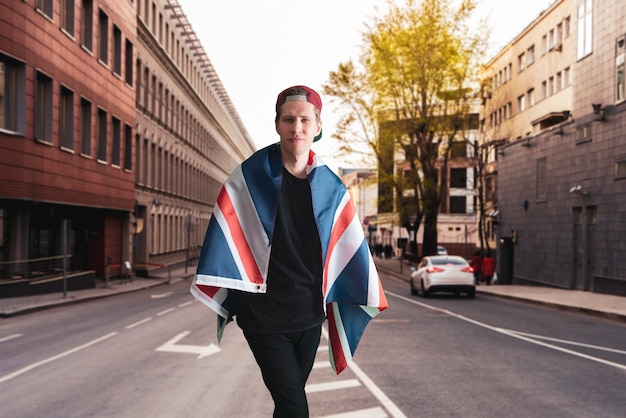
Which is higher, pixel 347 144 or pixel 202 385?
pixel 347 144

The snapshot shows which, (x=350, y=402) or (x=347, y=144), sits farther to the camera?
(x=347, y=144)

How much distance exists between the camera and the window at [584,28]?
28.4 metres

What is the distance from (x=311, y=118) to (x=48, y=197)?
23902 mm

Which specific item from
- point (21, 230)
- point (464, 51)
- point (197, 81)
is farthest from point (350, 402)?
point (197, 81)

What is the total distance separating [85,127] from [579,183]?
19287mm

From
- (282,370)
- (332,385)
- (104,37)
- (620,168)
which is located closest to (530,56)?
(620,168)

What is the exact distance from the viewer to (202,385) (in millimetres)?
8695

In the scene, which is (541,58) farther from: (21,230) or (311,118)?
(311,118)

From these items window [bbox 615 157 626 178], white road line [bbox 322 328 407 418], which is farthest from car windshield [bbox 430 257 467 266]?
white road line [bbox 322 328 407 418]

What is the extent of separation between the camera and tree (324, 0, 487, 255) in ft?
140

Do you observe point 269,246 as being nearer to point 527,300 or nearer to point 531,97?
point 527,300

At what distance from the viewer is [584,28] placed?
2909 cm

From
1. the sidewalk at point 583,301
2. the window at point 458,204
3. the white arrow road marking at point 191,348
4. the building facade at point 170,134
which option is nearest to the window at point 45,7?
the building facade at point 170,134

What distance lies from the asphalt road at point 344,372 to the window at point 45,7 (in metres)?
12.2
